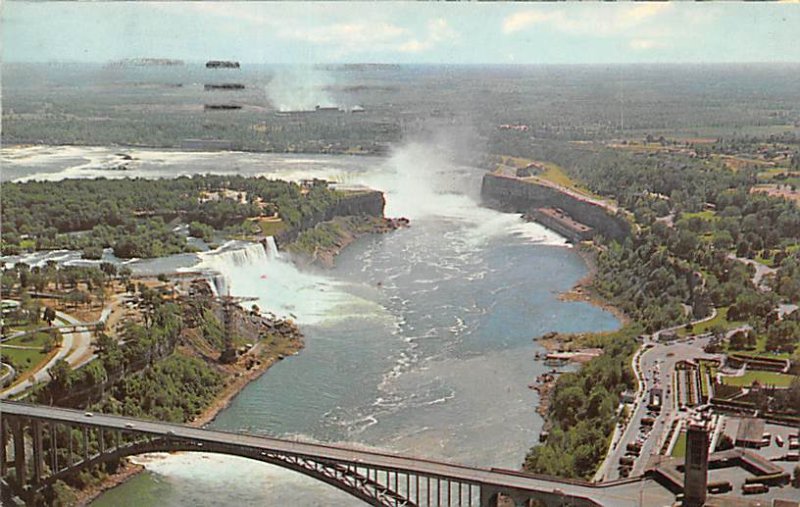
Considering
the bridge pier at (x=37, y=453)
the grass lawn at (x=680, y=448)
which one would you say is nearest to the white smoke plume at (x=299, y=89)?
the bridge pier at (x=37, y=453)

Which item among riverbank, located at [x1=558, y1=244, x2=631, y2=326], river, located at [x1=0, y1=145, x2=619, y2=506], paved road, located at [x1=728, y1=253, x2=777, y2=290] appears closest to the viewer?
river, located at [x1=0, y1=145, x2=619, y2=506]

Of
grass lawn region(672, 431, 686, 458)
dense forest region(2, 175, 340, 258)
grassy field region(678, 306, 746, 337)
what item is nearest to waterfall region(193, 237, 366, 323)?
dense forest region(2, 175, 340, 258)

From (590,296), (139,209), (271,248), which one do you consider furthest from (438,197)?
(590,296)

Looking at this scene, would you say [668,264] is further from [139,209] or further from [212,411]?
[139,209]

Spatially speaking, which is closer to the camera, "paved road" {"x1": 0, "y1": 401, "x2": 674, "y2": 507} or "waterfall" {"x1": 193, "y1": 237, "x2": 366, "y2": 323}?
"paved road" {"x1": 0, "y1": 401, "x2": 674, "y2": 507}

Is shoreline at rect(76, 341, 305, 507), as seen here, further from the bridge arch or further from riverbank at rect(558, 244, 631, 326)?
riverbank at rect(558, 244, 631, 326)

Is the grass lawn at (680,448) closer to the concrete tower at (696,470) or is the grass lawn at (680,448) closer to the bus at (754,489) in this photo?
the bus at (754,489)

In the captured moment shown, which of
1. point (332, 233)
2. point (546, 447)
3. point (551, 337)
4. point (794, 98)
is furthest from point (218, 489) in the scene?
point (794, 98)
